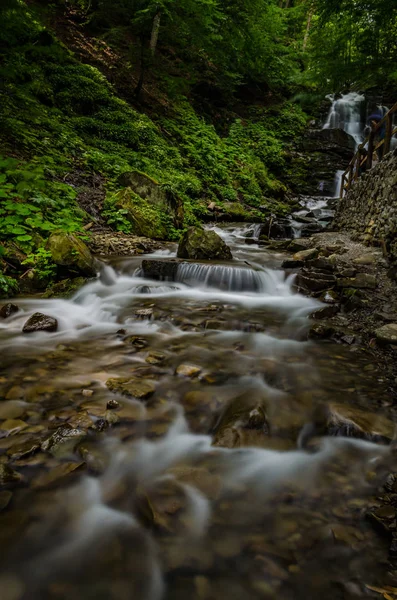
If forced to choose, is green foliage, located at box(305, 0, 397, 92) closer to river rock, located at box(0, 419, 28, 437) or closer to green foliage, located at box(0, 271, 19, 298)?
green foliage, located at box(0, 271, 19, 298)

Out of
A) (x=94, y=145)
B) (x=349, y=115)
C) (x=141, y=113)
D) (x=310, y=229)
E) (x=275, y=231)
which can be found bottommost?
(x=275, y=231)

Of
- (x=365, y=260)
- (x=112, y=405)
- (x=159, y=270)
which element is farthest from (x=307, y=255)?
(x=112, y=405)

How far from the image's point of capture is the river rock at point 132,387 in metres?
2.77

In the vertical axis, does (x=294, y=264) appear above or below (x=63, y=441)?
above

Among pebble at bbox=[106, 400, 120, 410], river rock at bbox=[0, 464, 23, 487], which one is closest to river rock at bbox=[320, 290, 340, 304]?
pebble at bbox=[106, 400, 120, 410]

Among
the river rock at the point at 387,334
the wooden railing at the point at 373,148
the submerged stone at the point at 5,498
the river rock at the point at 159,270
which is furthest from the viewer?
the wooden railing at the point at 373,148

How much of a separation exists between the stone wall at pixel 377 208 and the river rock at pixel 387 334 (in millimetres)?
2546

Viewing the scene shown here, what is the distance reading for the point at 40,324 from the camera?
13.3ft

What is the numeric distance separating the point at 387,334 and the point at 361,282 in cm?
184

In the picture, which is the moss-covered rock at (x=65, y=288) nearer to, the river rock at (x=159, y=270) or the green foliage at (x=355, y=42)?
the river rock at (x=159, y=270)

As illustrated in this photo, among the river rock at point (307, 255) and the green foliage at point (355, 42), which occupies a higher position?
the green foliage at point (355, 42)

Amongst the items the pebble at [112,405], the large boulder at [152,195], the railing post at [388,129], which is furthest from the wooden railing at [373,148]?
the pebble at [112,405]

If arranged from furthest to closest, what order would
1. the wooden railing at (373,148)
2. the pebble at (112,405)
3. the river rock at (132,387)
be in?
the wooden railing at (373,148)
the river rock at (132,387)
the pebble at (112,405)

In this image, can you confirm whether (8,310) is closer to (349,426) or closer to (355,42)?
(349,426)
